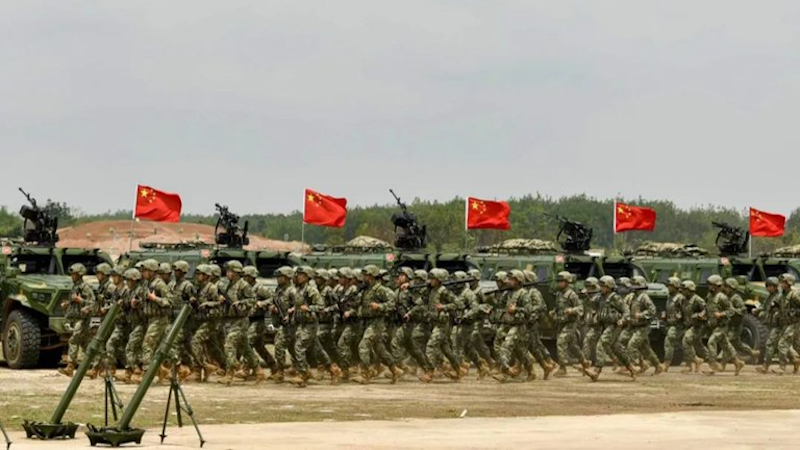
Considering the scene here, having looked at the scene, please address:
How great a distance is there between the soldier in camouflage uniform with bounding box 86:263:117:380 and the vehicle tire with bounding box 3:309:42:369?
5.25 feet

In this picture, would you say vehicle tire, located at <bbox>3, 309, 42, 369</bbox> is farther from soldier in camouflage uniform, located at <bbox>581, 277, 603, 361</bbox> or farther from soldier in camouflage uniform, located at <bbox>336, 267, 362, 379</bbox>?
soldier in camouflage uniform, located at <bbox>581, 277, 603, 361</bbox>

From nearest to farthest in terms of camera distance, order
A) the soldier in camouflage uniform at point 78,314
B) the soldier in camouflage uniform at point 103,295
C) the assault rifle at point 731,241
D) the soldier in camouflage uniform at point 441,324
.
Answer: the soldier in camouflage uniform at point 103,295, the soldier in camouflage uniform at point 78,314, the soldier in camouflage uniform at point 441,324, the assault rifle at point 731,241

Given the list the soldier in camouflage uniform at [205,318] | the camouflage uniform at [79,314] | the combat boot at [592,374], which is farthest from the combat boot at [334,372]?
the combat boot at [592,374]

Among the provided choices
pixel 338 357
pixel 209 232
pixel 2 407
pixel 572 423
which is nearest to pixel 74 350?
→ pixel 338 357

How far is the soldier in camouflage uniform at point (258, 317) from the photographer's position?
22.7 meters

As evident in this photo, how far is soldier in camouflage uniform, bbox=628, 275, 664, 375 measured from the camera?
25.7 metres

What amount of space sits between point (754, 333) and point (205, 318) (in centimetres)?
1094

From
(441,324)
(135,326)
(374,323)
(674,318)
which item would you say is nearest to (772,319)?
(674,318)

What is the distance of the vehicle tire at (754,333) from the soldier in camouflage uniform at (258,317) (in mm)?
9611

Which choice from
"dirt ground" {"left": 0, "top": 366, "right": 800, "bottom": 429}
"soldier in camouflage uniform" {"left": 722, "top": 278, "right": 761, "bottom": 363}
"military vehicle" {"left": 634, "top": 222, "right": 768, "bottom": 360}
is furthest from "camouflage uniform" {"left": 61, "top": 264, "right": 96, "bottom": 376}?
"military vehicle" {"left": 634, "top": 222, "right": 768, "bottom": 360}

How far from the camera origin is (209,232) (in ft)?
241

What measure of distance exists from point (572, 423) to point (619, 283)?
10.6 meters

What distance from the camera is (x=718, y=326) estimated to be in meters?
Result: 26.9

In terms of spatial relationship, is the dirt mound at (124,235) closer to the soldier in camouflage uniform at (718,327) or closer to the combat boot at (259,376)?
the soldier in camouflage uniform at (718,327)
